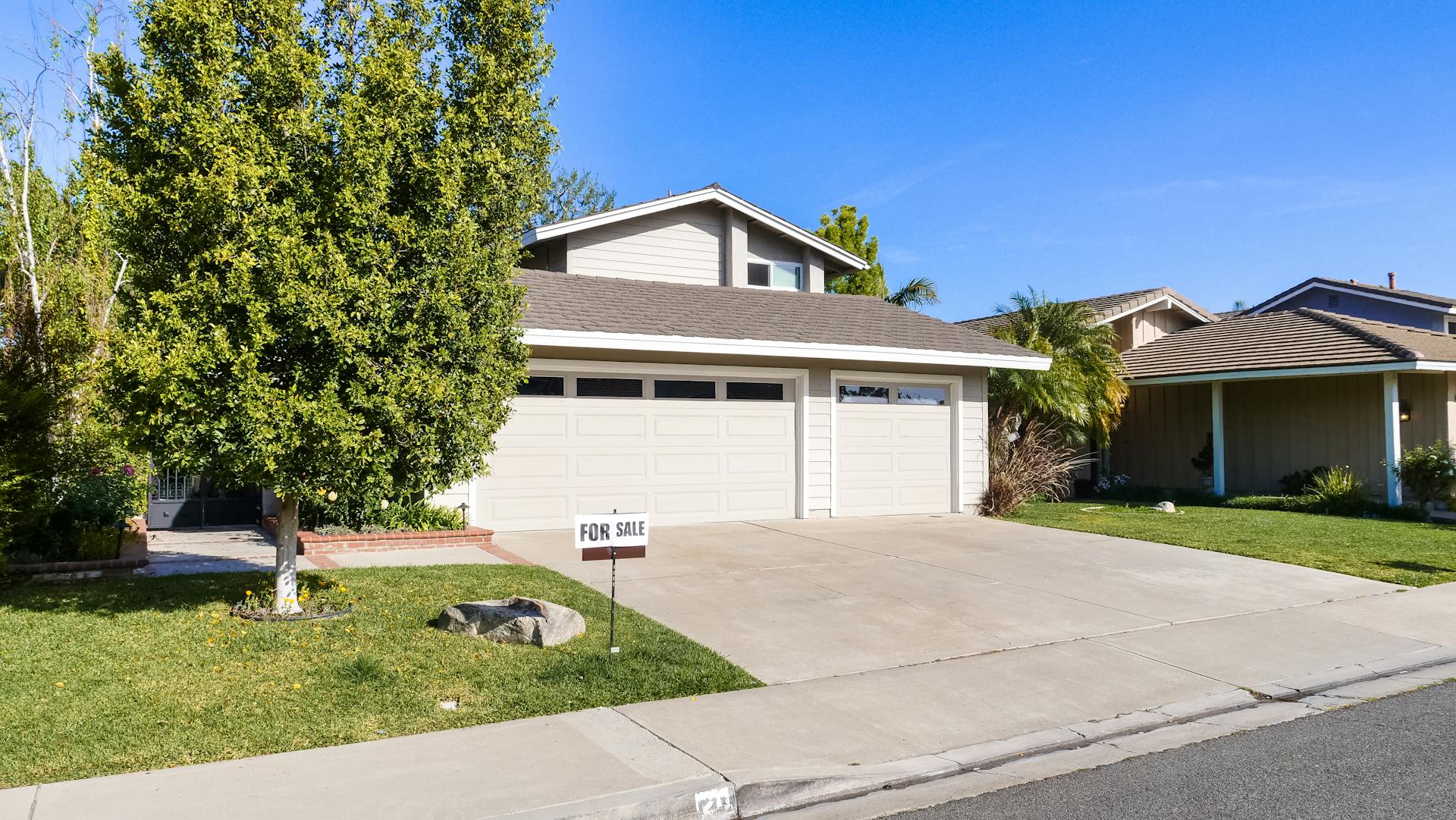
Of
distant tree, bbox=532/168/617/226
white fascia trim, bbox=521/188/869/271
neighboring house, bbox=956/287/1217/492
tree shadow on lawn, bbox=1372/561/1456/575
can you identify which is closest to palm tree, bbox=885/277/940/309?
neighboring house, bbox=956/287/1217/492

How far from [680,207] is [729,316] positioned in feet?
10.3

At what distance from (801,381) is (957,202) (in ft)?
36.3

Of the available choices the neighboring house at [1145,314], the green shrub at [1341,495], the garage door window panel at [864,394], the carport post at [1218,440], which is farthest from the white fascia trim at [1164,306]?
the garage door window panel at [864,394]

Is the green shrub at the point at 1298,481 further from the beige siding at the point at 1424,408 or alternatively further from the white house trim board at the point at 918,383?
the white house trim board at the point at 918,383

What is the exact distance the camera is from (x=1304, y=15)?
1433 cm

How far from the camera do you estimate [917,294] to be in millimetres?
24781

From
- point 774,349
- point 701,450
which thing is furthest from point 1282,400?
point 701,450

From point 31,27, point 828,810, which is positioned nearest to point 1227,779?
point 828,810

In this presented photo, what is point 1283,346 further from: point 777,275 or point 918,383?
point 777,275

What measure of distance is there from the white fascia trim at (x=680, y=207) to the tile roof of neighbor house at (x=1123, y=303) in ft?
20.8

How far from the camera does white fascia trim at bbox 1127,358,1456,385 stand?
637 inches

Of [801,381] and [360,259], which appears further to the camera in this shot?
[801,381]

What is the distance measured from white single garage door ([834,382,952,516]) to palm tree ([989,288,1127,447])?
1995mm

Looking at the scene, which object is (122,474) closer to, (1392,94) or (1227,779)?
(1227,779)
